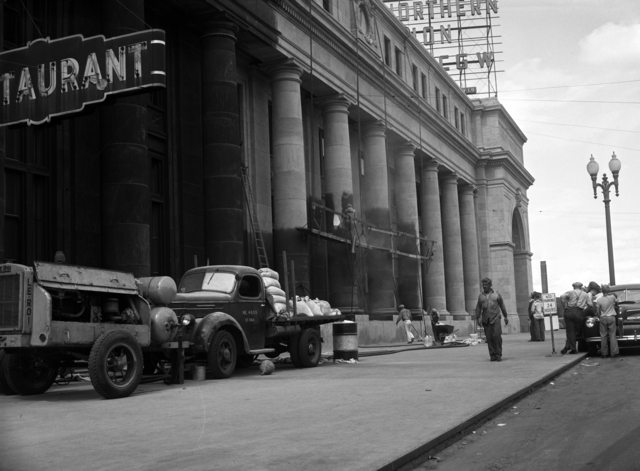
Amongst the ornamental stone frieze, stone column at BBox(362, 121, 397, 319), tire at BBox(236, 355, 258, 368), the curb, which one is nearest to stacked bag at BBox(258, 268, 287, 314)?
tire at BBox(236, 355, 258, 368)

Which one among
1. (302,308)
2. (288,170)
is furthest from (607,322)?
(288,170)

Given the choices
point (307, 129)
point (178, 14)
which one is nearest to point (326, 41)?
point (307, 129)

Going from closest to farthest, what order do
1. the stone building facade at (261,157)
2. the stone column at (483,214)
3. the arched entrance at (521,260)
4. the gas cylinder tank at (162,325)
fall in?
1. the gas cylinder tank at (162,325)
2. the stone building facade at (261,157)
3. the stone column at (483,214)
4. the arched entrance at (521,260)

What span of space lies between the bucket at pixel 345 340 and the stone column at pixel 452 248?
3335 centimetres

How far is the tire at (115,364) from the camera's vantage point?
11.0 m

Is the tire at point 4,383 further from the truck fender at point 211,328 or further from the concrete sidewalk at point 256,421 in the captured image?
the truck fender at point 211,328

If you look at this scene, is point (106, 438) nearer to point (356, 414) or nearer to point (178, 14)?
point (356, 414)

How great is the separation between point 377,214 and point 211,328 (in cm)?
2518

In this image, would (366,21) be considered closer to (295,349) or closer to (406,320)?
(406,320)

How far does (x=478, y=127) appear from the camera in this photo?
62.4 metres

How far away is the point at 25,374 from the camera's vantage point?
12227 mm

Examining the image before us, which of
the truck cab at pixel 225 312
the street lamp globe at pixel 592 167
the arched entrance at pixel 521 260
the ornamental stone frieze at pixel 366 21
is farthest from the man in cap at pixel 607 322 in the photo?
the arched entrance at pixel 521 260

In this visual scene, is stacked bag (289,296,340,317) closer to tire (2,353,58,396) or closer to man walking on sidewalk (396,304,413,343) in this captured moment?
tire (2,353,58,396)

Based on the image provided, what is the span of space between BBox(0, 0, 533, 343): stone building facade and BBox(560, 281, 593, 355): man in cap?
10.1 meters
